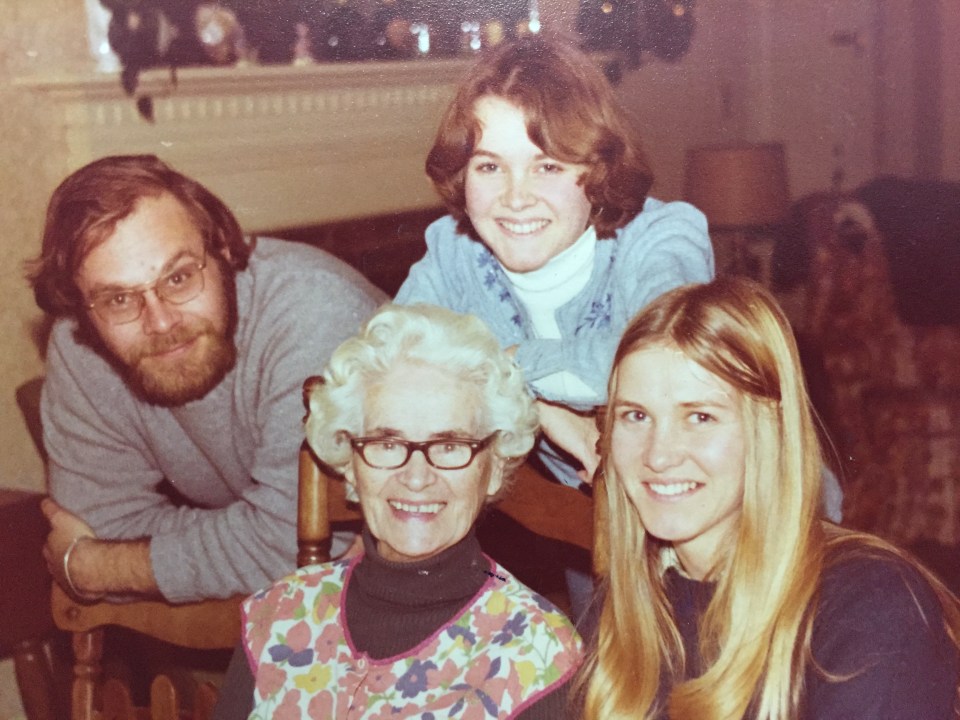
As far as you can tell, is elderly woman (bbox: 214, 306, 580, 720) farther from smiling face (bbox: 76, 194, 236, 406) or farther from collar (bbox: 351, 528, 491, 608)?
smiling face (bbox: 76, 194, 236, 406)

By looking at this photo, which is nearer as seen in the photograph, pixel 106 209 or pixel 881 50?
pixel 881 50

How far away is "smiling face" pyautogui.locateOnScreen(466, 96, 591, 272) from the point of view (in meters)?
1.75

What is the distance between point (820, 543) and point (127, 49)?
4.55 ft

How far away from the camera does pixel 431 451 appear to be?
5.72 ft

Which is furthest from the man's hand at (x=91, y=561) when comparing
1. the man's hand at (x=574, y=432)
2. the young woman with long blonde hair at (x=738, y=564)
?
the young woman with long blonde hair at (x=738, y=564)

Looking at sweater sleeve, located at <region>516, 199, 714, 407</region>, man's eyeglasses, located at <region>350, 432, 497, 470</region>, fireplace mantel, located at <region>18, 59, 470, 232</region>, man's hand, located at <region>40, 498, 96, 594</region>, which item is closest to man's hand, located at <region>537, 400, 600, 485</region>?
sweater sleeve, located at <region>516, 199, 714, 407</region>

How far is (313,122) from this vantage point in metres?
1.97

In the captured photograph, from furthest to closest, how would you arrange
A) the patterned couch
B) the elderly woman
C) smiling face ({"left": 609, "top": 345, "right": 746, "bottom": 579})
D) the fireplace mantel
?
the fireplace mantel → the patterned couch → the elderly woman → smiling face ({"left": 609, "top": 345, "right": 746, "bottom": 579})

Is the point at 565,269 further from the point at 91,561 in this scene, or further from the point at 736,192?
the point at 91,561

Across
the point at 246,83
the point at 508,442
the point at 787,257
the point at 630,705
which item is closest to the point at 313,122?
the point at 246,83

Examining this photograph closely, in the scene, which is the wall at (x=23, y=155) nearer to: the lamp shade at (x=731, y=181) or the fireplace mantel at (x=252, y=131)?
the fireplace mantel at (x=252, y=131)

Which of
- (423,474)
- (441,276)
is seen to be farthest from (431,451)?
(441,276)

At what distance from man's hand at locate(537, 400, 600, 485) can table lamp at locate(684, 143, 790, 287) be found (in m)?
0.35

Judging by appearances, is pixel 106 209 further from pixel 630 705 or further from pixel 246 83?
pixel 630 705
